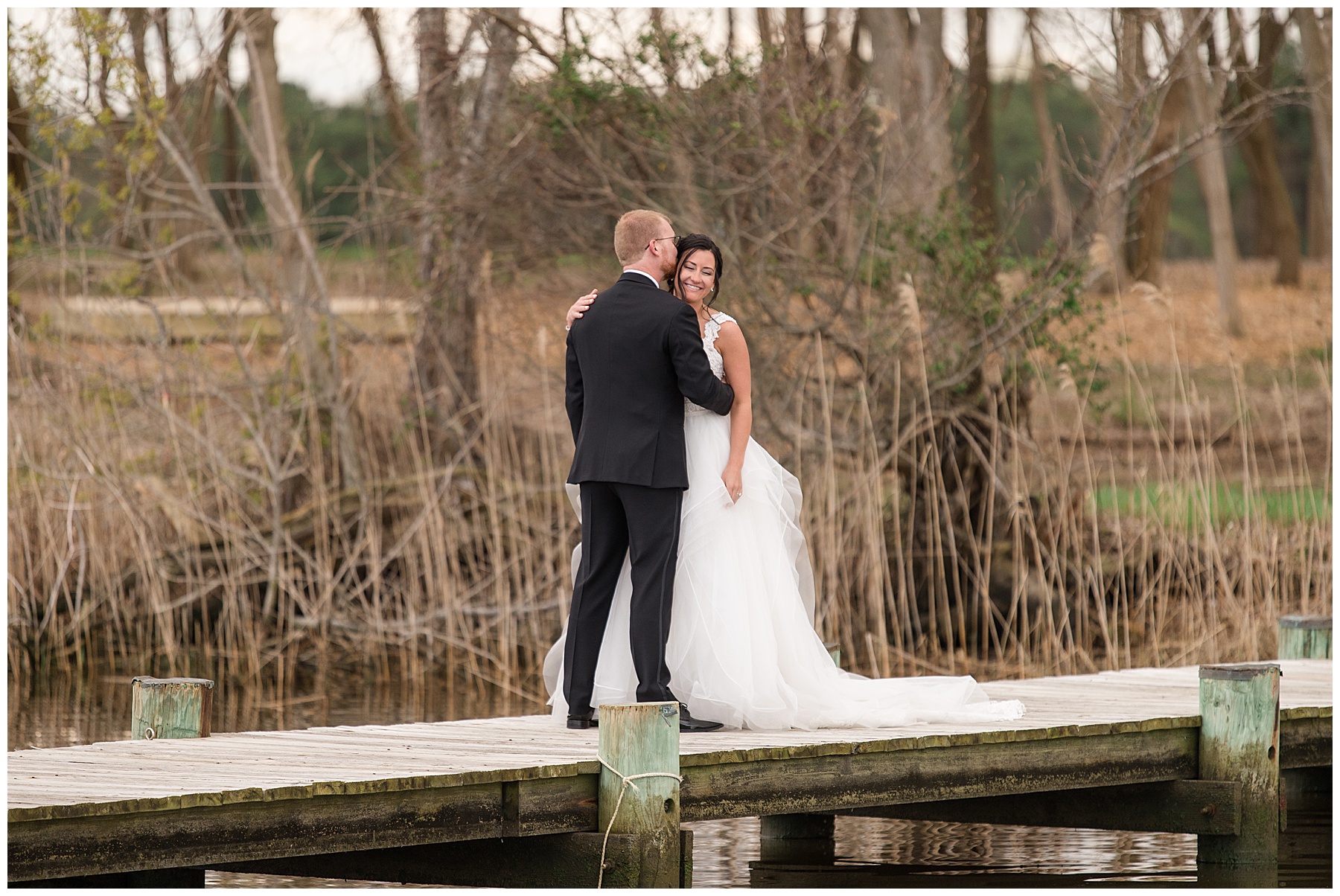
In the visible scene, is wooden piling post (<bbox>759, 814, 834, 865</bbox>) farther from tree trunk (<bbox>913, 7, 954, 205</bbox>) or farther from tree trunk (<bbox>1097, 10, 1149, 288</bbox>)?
tree trunk (<bbox>913, 7, 954, 205</bbox>)

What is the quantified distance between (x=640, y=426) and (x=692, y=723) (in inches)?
36.2

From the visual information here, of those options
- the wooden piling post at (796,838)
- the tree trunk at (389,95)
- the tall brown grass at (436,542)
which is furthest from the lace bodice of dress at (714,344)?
the tree trunk at (389,95)

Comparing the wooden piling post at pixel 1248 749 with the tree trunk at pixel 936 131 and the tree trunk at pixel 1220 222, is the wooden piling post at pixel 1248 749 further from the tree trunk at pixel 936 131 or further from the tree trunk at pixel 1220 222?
the tree trunk at pixel 1220 222

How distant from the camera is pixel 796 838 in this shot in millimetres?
6414

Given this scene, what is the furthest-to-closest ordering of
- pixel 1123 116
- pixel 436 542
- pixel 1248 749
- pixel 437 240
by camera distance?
pixel 437 240 < pixel 436 542 < pixel 1123 116 < pixel 1248 749

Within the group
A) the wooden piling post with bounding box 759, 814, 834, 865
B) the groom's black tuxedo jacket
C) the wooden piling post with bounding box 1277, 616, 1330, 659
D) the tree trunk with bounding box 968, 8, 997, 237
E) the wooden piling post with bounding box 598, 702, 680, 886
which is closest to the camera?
the wooden piling post with bounding box 598, 702, 680, 886

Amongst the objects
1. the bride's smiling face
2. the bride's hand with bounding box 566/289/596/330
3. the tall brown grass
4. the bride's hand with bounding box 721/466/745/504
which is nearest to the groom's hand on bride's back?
the bride's hand with bounding box 566/289/596/330

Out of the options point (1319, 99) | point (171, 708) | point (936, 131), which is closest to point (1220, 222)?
point (1319, 99)

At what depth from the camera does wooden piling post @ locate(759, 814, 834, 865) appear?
20.7 feet

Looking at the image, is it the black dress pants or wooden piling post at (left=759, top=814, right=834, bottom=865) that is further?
wooden piling post at (left=759, top=814, right=834, bottom=865)

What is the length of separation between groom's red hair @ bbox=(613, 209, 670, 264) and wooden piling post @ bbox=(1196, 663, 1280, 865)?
2.30 meters

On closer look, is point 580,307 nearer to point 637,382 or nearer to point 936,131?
point 637,382

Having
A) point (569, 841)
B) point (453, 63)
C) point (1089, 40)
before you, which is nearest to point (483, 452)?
point (453, 63)

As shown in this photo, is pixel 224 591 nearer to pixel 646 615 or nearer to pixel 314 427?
pixel 314 427
